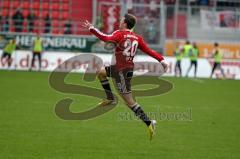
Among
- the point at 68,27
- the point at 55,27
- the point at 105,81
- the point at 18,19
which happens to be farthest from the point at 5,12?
the point at 105,81

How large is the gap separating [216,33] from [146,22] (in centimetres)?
476

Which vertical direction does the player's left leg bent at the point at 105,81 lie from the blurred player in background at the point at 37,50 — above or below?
above

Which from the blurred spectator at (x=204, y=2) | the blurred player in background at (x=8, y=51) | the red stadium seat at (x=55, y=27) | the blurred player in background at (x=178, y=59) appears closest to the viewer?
the blurred player in background at (x=8, y=51)

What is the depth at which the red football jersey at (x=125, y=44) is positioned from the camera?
10680mm

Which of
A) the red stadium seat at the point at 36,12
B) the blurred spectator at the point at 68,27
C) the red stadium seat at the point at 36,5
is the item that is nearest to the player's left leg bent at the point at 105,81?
the blurred spectator at the point at 68,27

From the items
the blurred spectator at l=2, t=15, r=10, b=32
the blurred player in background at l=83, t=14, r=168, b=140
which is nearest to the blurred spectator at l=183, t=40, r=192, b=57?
the blurred spectator at l=2, t=15, r=10, b=32

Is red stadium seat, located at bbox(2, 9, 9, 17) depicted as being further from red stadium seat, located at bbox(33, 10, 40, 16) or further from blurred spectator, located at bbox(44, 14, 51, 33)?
blurred spectator, located at bbox(44, 14, 51, 33)

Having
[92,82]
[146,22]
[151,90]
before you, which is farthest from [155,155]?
[146,22]

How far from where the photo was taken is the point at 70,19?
37531 mm

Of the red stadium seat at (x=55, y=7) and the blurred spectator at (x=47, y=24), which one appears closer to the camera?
the blurred spectator at (x=47, y=24)

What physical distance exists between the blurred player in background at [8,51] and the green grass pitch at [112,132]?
11834 mm

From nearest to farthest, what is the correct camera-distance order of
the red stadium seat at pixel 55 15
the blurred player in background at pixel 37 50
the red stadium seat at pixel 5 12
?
the blurred player in background at pixel 37 50, the red stadium seat at pixel 5 12, the red stadium seat at pixel 55 15

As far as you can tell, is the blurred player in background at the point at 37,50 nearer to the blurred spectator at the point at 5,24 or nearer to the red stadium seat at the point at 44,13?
the blurred spectator at the point at 5,24

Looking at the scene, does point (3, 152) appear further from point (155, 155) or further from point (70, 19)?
point (70, 19)
